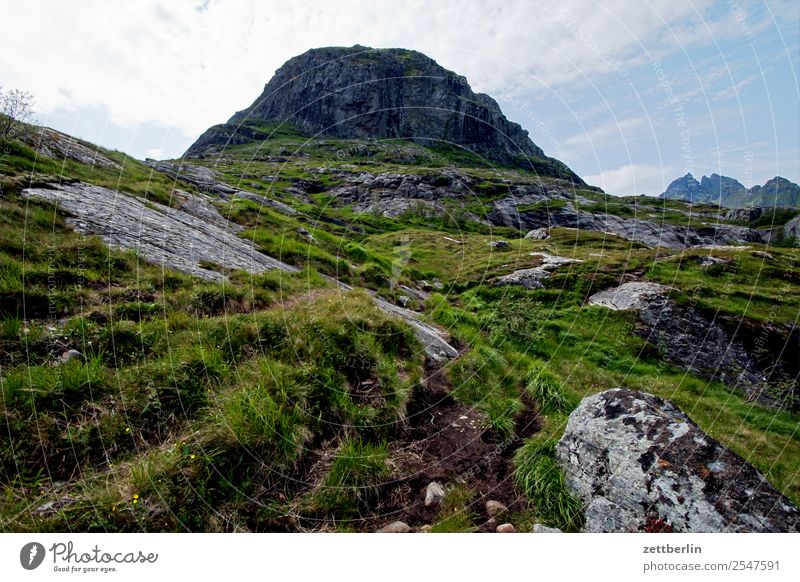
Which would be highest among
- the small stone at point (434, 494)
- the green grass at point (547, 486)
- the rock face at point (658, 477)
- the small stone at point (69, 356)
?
the rock face at point (658, 477)

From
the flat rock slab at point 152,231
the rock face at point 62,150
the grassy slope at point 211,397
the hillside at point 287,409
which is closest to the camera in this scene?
the grassy slope at point 211,397

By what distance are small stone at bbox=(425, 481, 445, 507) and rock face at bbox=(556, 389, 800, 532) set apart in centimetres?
193

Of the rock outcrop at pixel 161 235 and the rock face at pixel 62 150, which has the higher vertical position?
the rock face at pixel 62 150

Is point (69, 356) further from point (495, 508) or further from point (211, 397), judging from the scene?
point (495, 508)

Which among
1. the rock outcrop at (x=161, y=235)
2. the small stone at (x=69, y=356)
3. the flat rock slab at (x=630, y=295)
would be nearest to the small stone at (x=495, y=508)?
the rock outcrop at (x=161, y=235)

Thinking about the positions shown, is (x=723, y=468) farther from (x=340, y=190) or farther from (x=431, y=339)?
(x=340, y=190)

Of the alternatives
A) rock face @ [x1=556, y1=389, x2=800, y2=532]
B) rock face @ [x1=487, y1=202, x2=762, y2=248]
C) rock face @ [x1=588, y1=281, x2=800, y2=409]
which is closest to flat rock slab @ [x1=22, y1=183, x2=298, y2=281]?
rock face @ [x1=556, y1=389, x2=800, y2=532]

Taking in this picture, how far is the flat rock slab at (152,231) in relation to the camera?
9.19m

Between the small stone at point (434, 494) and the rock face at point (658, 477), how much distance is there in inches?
76.0

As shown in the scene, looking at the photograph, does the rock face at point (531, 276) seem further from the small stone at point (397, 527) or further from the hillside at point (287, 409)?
the small stone at point (397, 527)

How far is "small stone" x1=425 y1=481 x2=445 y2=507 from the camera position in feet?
15.8

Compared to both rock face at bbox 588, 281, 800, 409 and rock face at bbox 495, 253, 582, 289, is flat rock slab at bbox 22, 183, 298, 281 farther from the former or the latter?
rock face at bbox 588, 281, 800, 409
